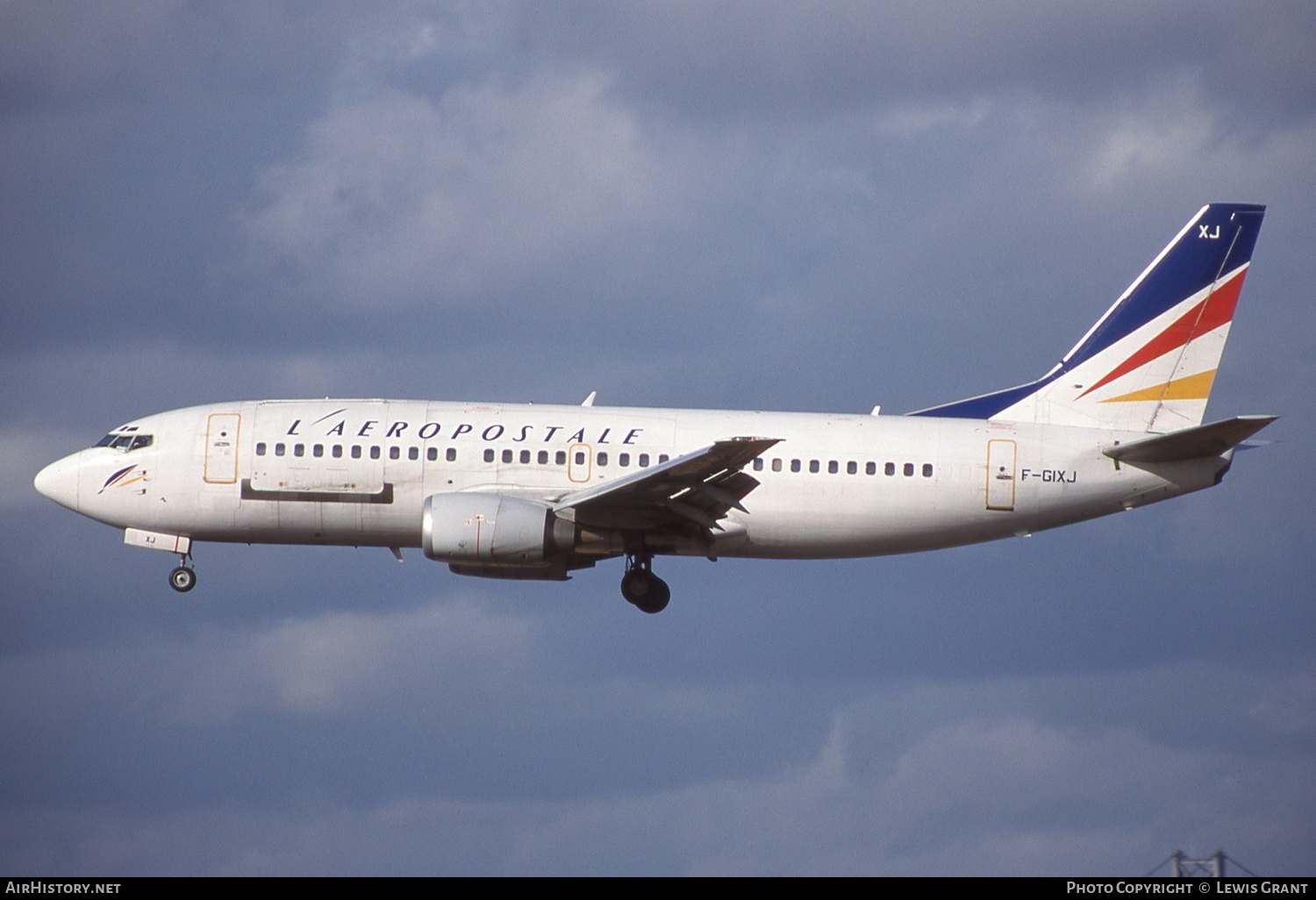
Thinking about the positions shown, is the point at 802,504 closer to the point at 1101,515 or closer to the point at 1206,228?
the point at 1101,515

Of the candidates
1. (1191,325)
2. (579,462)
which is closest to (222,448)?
(579,462)

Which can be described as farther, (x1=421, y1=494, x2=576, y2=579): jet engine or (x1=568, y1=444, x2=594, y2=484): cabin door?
(x1=568, y1=444, x2=594, y2=484): cabin door

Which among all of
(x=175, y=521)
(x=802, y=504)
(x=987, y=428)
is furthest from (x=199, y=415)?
(x=987, y=428)

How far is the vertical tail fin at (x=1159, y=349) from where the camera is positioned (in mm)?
44844

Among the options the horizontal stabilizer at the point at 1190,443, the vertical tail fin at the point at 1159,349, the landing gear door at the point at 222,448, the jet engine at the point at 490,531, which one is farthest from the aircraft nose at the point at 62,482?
the horizontal stabilizer at the point at 1190,443

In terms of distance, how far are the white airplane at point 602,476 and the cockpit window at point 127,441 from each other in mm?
43

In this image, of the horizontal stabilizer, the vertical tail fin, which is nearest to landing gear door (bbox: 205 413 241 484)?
the vertical tail fin

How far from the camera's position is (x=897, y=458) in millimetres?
42438

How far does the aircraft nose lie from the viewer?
143 ft

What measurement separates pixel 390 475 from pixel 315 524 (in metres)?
2.18

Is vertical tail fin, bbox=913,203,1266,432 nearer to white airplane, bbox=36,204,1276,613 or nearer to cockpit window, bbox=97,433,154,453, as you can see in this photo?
white airplane, bbox=36,204,1276,613

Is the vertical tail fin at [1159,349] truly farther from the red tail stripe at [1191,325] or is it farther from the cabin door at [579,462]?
the cabin door at [579,462]

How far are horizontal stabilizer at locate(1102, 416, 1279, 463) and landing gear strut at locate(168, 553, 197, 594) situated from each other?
22.6 metres
